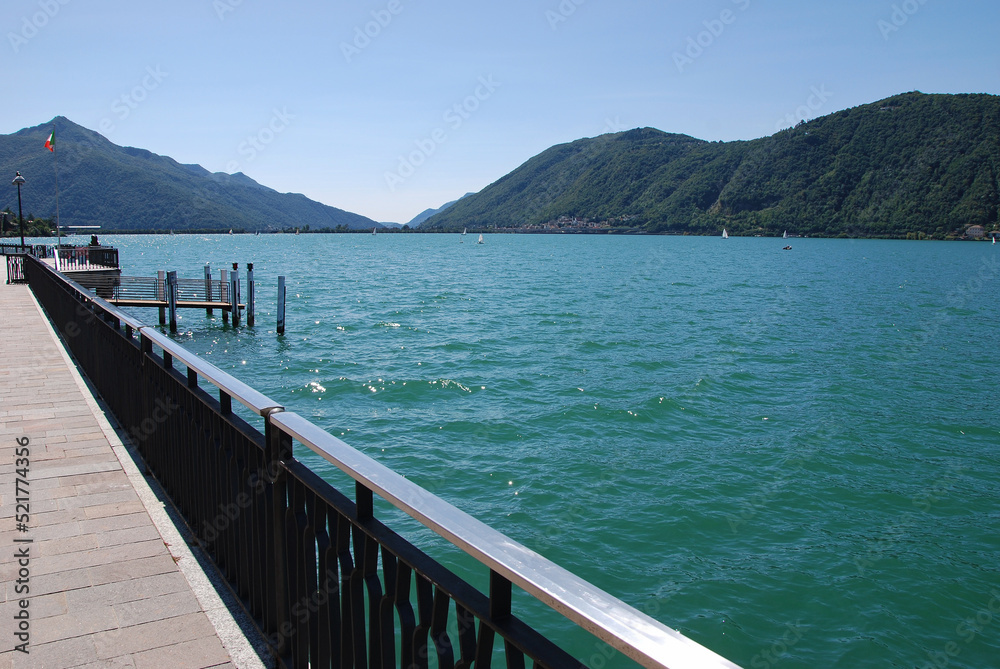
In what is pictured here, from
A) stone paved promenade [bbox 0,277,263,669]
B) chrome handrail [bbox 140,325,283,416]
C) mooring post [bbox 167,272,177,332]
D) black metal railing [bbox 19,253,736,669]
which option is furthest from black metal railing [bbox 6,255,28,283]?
chrome handrail [bbox 140,325,283,416]

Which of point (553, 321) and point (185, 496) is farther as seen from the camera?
point (553, 321)

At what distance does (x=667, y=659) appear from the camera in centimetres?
121

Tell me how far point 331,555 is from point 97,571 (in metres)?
2.19

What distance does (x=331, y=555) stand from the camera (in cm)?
250

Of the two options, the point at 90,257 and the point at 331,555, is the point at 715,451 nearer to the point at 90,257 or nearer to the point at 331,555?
the point at 331,555

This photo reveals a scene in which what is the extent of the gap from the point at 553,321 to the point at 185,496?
90.2 feet

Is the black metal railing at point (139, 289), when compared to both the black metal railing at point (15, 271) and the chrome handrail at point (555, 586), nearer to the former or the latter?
the black metal railing at point (15, 271)

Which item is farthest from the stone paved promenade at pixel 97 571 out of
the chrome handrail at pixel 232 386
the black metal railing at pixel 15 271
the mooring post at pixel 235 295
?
the black metal railing at pixel 15 271

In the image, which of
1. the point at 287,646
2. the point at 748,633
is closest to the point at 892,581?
the point at 748,633

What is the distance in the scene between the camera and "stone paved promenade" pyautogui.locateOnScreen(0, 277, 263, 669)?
3070 mm

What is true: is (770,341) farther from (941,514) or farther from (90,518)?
(90,518)

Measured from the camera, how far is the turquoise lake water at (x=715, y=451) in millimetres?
8211

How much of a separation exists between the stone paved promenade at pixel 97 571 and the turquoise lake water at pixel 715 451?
16.0 ft

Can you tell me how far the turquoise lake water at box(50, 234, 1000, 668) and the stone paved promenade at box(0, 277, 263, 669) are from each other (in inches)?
192
